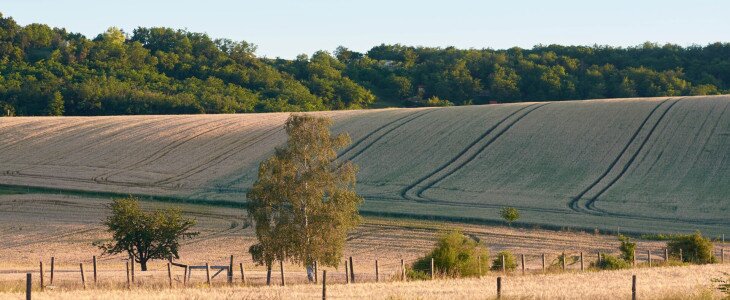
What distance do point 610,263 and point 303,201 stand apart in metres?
10.5

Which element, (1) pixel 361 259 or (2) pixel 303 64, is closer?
(1) pixel 361 259

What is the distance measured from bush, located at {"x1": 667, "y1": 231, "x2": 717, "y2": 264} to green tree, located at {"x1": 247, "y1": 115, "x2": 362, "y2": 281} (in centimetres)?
1297

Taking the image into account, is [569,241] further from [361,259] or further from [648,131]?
[648,131]

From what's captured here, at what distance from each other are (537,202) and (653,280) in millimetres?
23964

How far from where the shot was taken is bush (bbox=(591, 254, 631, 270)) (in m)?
37.1

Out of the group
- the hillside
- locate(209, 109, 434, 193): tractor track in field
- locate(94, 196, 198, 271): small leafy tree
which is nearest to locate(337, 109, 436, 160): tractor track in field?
locate(209, 109, 434, 193): tractor track in field

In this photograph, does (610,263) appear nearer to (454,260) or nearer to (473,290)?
(454,260)

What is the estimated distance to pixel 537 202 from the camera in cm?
5397

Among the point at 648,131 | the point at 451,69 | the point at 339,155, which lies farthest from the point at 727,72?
the point at 339,155

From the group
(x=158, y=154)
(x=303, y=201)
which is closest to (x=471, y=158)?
(x=158, y=154)

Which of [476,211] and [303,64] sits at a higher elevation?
[303,64]

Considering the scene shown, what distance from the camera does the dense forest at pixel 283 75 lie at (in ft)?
360

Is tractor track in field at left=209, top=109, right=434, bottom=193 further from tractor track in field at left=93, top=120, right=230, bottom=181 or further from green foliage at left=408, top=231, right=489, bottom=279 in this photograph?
green foliage at left=408, top=231, right=489, bottom=279

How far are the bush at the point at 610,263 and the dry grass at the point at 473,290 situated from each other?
5.10 meters
